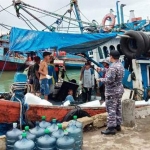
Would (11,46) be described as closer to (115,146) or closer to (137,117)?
(137,117)

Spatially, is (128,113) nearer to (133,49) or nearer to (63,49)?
(133,49)

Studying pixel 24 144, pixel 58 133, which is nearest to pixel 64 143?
pixel 58 133

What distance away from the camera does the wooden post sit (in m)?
5.98

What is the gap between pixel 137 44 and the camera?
730cm

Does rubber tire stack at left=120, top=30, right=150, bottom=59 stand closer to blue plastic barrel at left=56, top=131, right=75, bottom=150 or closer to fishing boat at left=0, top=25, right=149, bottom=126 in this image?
fishing boat at left=0, top=25, right=149, bottom=126

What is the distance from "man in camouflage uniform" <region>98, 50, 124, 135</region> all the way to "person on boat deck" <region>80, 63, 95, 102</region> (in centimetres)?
332

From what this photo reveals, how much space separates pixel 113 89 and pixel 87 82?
352cm

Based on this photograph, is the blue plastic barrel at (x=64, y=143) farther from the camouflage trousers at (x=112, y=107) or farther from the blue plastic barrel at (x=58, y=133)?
the camouflage trousers at (x=112, y=107)

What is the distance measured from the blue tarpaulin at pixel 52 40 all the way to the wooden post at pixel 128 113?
A: 8.65ft

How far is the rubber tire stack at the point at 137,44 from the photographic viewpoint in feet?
23.7

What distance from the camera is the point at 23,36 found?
322 inches

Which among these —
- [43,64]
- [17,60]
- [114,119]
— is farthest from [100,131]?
[17,60]

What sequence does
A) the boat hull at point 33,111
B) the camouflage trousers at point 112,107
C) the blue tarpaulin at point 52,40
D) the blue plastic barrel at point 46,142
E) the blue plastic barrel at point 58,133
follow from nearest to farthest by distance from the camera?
the blue plastic barrel at point 46,142 → the blue plastic barrel at point 58,133 → the camouflage trousers at point 112,107 → the boat hull at point 33,111 → the blue tarpaulin at point 52,40

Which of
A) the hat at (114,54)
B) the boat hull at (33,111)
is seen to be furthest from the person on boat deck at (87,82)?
the hat at (114,54)
